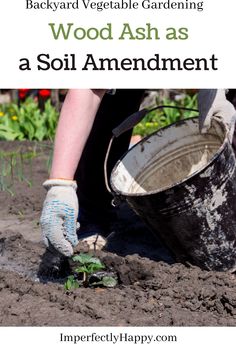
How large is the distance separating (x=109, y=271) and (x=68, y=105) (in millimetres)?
753

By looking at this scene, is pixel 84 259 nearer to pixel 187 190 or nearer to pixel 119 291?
pixel 119 291

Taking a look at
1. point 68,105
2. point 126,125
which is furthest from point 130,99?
point 68,105

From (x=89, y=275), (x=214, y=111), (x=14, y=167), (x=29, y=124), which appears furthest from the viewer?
(x=29, y=124)

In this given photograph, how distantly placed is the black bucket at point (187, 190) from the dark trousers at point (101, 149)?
0.34 meters

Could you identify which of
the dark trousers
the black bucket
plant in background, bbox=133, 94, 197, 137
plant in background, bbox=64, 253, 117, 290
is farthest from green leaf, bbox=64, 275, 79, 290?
plant in background, bbox=133, 94, 197, 137

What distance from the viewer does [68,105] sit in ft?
10.4

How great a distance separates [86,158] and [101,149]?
0.28 feet

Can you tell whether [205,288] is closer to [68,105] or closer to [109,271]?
[109,271]

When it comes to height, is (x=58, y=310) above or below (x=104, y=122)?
below

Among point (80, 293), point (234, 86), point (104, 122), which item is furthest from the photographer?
point (104, 122)

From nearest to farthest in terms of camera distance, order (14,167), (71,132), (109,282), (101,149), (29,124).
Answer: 1. (71,132)
2. (109,282)
3. (101,149)
4. (14,167)
5. (29,124)

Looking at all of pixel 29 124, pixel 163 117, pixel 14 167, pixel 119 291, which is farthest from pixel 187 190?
pixel 163 117

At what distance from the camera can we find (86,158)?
402 centimetres

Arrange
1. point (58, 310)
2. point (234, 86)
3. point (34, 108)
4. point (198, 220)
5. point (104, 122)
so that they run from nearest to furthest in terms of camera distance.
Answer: point (58, 310), point (198, 220), point (234, 86), point (104, 122), point (34, 108)
